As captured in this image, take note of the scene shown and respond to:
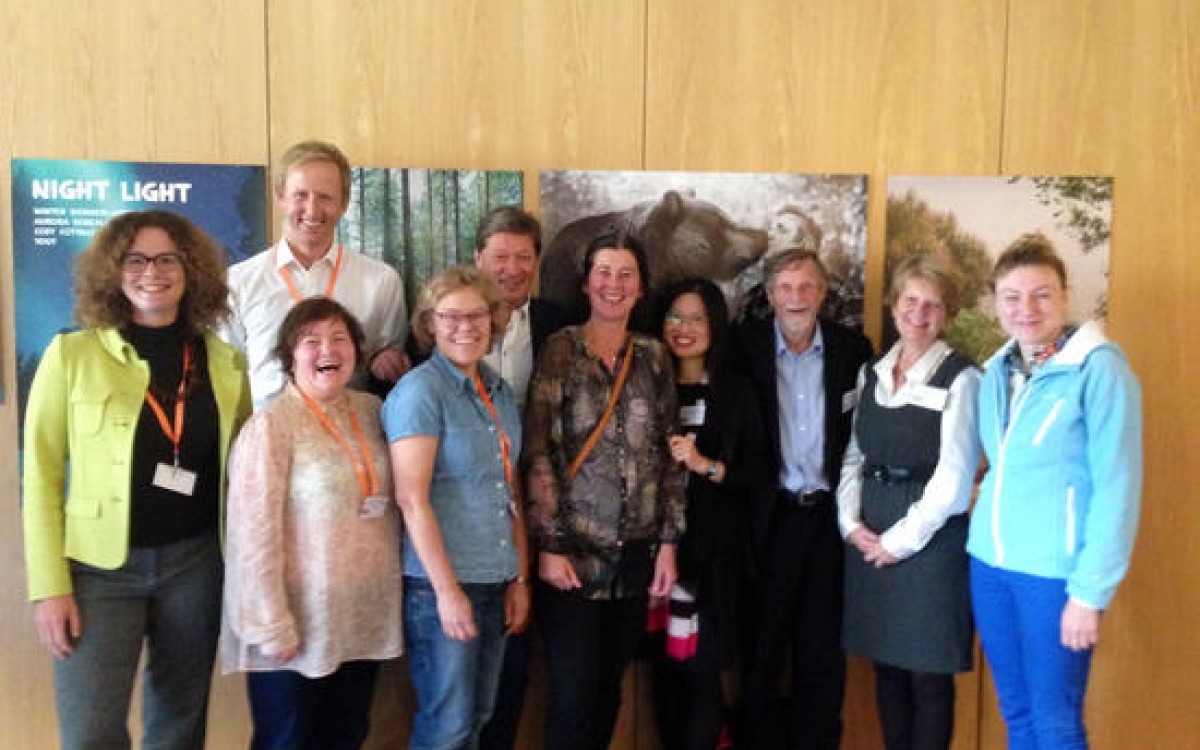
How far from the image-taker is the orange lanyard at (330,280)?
266 cm

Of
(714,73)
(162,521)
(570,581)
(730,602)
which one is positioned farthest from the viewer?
(714,73)

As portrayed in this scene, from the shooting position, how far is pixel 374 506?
221 cm

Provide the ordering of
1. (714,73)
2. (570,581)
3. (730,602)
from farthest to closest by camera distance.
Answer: (714,73) → (730,602) → (570,581)

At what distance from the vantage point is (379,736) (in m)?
3.12

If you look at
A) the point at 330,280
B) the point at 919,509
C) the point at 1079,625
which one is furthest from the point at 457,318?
the point at 1079,625

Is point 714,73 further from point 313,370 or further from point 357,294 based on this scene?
point 313,370

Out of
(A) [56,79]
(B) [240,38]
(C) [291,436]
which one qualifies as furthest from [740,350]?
(A) [56,79]

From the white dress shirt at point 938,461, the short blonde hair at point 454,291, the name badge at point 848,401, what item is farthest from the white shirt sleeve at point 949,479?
the short blonde hair at point 454,291

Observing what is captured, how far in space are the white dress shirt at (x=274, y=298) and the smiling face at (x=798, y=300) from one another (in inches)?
53.5

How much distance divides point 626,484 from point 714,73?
1643 mm

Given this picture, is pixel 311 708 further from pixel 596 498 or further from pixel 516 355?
pixel 516 355

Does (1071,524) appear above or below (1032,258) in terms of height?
below

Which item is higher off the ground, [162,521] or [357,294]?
[357,294]

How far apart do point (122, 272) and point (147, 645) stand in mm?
987
